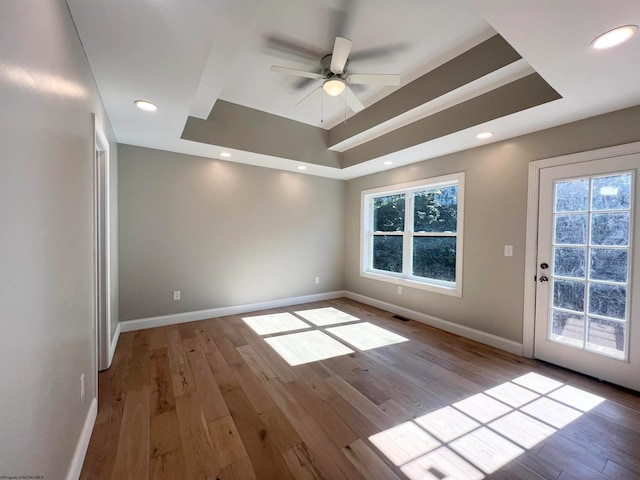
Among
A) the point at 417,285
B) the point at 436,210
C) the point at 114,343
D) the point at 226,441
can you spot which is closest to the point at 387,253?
the point at 417,285

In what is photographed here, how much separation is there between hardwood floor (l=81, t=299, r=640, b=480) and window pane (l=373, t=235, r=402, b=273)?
1.65 meters

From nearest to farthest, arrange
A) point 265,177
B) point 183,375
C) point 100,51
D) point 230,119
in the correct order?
1. point 100,51
2. point 183,375
3. point 230,119
4. point 265,177

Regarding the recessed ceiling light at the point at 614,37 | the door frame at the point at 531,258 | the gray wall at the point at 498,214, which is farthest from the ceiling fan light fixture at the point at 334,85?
the door frame at the point at 531,258

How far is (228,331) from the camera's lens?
351 cm

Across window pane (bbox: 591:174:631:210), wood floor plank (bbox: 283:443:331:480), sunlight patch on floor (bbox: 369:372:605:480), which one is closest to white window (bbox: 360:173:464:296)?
window pane (bbox: 591:174:631:210)

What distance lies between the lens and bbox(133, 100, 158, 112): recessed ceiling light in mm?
2318

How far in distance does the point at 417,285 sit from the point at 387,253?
87 centimetres

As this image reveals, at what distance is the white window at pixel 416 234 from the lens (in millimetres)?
3713

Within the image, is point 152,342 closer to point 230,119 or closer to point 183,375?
point 183,375

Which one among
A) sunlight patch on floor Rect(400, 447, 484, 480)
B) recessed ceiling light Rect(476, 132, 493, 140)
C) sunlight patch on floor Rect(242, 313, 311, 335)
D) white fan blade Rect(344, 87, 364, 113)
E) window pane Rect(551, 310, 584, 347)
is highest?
white fan blade Rect(344, 87, 364, 113)

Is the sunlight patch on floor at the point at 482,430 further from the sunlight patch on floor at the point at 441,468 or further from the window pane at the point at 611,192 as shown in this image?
the window pane at the point at 611,192

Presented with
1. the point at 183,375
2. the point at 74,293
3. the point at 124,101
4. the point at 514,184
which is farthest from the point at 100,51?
the point at 514,184

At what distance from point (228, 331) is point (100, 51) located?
9.72 feet

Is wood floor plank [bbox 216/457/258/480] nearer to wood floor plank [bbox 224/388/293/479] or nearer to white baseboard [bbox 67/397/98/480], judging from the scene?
wood floor plank [bbox 224/388/293/479]
